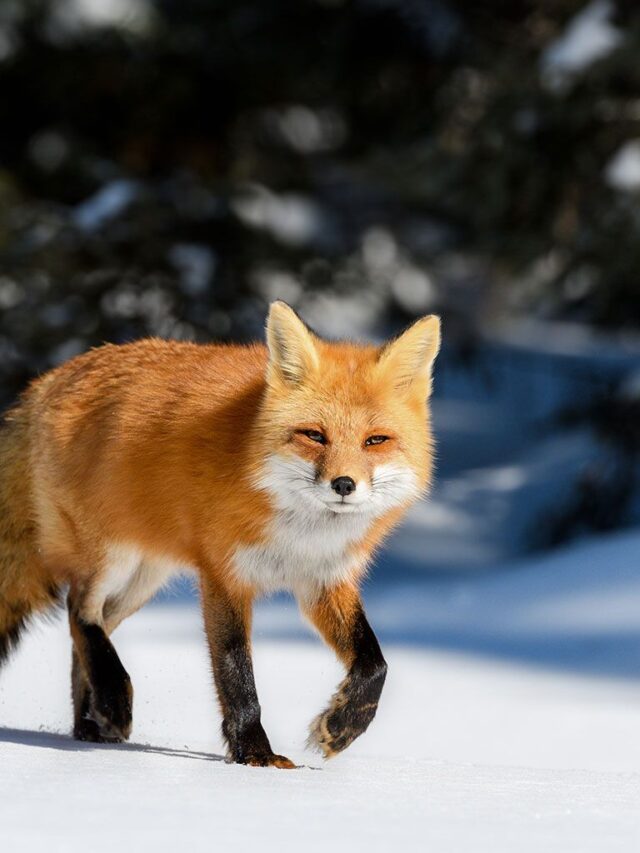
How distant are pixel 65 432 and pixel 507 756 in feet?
6.97

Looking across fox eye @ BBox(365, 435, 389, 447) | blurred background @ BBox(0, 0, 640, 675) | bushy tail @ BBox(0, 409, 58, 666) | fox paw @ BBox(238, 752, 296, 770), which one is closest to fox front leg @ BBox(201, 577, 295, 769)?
fox paw @ BBox(238, 752, 296, 770)

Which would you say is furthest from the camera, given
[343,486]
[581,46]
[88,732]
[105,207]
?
[105,207]

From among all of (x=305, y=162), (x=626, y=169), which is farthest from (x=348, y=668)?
(x=305, y=162)

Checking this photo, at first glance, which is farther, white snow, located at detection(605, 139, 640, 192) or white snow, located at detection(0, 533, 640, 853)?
white snow, located at detection(605, 139, 640, 192)

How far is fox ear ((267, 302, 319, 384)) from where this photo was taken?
3965 millimetres

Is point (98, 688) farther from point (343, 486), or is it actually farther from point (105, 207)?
point (105, 207)

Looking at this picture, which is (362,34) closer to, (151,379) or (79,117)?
(79,117)

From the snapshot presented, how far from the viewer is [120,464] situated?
430 centimetres

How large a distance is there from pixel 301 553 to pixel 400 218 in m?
10.5

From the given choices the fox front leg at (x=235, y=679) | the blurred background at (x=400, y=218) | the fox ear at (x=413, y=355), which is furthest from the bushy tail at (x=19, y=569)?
the blurred background at (x=400, y=218)

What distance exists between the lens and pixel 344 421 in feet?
12.6

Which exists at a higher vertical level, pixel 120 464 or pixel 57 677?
pixel 120 464

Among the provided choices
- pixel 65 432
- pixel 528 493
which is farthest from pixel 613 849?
pixel 528 493

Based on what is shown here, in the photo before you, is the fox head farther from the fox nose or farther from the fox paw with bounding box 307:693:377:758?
the fox paw with bounding box 307:693:377:758
